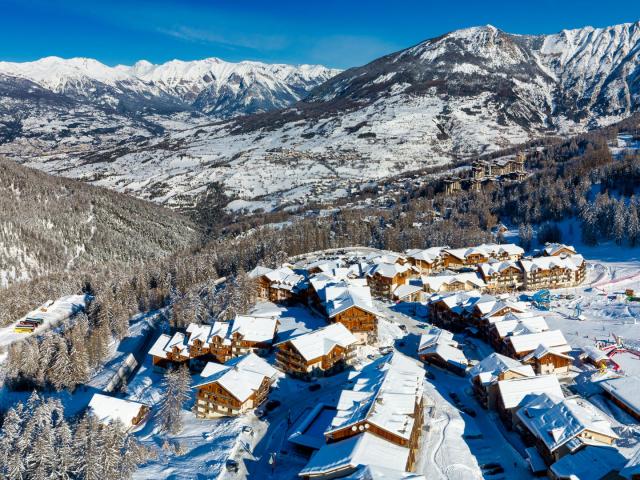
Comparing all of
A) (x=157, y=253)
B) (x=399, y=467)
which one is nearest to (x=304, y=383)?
(x=399, y=467)

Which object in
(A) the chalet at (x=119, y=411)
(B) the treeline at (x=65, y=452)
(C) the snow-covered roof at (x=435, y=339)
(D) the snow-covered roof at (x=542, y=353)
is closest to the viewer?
(B) the treeline at (x=65, y=452)

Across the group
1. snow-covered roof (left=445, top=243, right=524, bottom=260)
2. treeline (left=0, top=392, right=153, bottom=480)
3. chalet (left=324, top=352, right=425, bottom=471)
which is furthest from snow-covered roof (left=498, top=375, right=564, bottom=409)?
snow-covered roof (left=445, top=243, right=524, bottom=260)

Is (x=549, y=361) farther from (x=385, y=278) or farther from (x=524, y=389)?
(x=385, y=278)

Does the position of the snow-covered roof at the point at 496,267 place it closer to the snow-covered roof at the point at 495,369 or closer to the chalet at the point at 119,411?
the snow-covered roof at the point at 495,369

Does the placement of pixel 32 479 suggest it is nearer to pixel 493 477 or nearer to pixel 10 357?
pixel 493 477

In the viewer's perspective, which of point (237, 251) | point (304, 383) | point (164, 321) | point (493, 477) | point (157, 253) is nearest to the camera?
point (493, 477)

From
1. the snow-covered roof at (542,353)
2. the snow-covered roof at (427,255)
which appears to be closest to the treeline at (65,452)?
the snow-covered roof at (542,353)

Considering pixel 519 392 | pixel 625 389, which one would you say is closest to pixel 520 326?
pixel 625 389
